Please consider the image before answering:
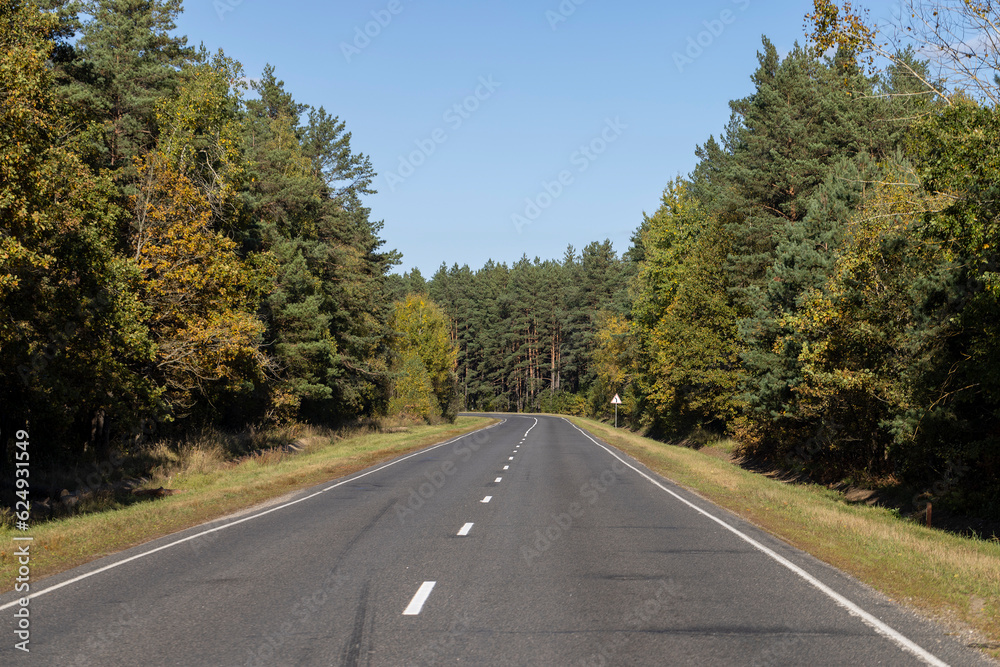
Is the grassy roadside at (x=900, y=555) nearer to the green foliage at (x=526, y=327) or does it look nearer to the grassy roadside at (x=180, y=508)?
the grassy roadside at (x=180, y=508)

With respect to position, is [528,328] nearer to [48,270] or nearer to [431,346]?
[431,346]

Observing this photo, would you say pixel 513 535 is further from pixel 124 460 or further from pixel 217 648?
pixel 124 460

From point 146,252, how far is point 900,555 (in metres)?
22.2

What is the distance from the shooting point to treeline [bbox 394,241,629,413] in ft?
404

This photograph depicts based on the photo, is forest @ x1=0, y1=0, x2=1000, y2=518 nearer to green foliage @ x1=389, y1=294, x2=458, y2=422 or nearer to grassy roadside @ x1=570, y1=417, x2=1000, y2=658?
grassy roadside @ x1=570, y1=417, x2=1000, y2=658

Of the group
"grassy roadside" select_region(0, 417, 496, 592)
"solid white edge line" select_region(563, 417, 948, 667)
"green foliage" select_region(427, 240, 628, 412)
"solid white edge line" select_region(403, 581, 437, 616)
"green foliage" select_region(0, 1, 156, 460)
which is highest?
"green foliage" select_region(427, 240, 628, 412)

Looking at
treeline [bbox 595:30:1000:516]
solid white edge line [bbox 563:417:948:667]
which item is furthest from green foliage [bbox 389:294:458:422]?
solid white edge line [bbox 563:417:948:667]

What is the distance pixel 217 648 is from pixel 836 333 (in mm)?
21070

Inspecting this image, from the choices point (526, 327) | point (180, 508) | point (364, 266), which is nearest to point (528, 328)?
point (526, 327)

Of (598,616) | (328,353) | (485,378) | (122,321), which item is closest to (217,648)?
(598,616)

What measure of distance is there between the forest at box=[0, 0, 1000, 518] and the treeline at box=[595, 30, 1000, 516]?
96mm

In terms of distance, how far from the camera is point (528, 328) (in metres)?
137

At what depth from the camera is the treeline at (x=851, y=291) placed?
12.9 meters

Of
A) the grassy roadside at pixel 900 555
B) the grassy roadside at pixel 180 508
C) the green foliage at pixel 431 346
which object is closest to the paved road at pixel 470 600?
the grassy roadside at pixel 900 555
